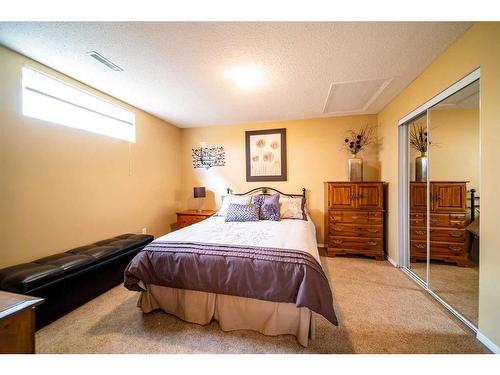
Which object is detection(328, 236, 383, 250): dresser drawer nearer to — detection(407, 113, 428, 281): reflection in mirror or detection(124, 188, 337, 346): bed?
detection(407, 113, 428, 281): reflection in mirror

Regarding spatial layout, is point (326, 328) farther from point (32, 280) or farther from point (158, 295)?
point (32, 280)

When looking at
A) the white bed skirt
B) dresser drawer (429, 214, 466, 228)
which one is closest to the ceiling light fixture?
the white bed skirt

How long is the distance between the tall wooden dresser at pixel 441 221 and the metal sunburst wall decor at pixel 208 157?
3264 millimetres

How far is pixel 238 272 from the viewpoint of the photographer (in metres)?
1.54

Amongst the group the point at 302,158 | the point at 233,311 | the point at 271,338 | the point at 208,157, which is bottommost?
the point at 271,338

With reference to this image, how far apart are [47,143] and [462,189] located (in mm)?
4531

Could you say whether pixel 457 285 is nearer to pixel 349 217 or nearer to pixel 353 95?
pixel 349 217

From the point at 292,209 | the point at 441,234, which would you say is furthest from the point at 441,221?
the point at 292,209

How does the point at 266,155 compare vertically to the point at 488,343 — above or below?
above

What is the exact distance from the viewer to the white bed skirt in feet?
4.91

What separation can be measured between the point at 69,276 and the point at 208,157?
9.62 feet

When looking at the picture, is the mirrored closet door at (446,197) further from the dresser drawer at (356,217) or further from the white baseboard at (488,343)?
the dresser drawer at (356,217)

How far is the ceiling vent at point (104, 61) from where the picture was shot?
180 centimetres

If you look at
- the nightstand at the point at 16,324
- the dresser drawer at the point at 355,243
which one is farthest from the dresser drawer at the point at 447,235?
the nightstand at the point at 16,324
